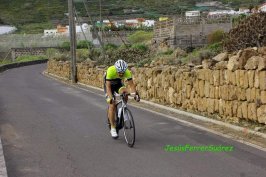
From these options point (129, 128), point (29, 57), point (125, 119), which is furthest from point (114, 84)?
point (29, 57)

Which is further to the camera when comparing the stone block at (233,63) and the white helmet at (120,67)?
the stone block at (233,63)

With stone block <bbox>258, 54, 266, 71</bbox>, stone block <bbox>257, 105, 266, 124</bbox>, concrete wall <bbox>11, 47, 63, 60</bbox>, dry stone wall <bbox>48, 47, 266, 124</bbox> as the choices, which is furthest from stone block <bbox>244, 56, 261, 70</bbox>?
concrete wall <bbox>11, 47, 63, 60</bbox>

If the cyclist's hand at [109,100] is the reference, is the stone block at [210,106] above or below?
below

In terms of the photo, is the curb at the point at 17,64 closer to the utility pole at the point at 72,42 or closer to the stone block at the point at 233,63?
the utility pole at the point at 72,42

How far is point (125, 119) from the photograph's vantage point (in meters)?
10.5

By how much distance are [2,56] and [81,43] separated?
593 inches

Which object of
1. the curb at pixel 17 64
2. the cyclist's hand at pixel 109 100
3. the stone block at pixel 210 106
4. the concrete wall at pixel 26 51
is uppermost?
the cyclist's hand at pixel 109 100

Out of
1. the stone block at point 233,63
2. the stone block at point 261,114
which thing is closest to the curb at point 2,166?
the stone block at point 261,114

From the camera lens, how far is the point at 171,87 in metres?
17.2

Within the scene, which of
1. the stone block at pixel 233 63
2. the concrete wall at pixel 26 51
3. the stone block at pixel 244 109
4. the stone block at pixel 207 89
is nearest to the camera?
the stone block at pixel 244 109

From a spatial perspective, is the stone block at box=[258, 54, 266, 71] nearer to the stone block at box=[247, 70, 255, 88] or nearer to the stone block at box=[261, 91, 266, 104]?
the stone block at box=[247, 70, 255, 88]

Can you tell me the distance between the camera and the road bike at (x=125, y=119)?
10.3 metres

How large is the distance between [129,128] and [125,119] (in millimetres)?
196

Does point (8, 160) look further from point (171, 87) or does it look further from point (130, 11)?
point (130, 11)
